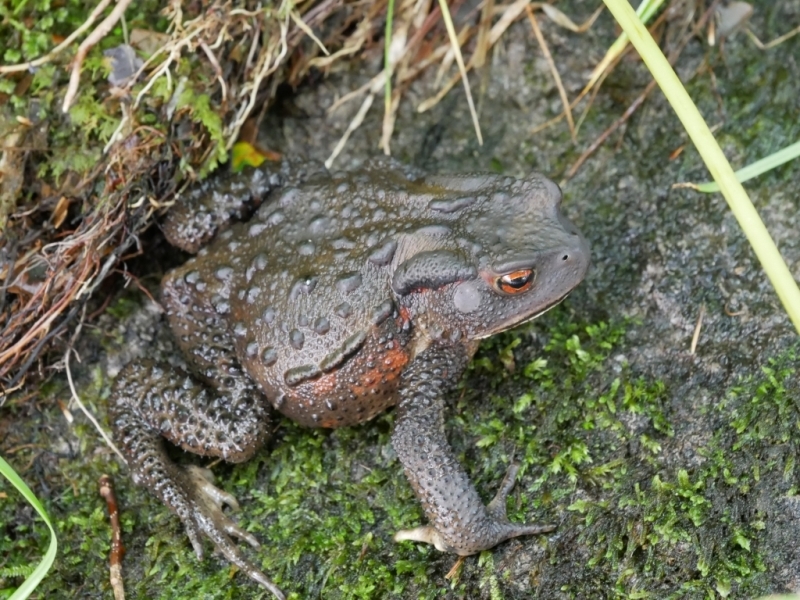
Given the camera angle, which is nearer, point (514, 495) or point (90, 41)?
point (514, 495)

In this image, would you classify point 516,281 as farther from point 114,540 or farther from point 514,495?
point 114,540

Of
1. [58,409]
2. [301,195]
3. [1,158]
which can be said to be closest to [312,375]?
[301,195]

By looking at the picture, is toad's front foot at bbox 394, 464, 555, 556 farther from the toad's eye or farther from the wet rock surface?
the toad's eye

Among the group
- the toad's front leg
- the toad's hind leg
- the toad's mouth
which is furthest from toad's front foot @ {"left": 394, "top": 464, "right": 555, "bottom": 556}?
the toad's hind leg

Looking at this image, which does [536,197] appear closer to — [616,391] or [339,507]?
[616,391]

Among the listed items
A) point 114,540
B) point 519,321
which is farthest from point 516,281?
point 114,540
